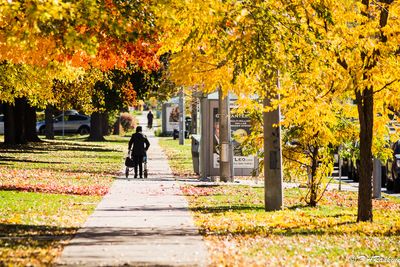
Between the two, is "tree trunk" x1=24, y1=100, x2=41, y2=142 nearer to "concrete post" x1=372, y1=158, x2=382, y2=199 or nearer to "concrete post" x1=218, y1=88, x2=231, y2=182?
"concrete post" x1=218, y1=88, x2=231, y2=182

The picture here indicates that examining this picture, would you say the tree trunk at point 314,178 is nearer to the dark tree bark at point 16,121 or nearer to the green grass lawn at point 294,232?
the green grass lawn at point 294,232

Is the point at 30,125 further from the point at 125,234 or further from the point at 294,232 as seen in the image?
the point at 125,234

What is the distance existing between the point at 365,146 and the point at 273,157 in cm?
282

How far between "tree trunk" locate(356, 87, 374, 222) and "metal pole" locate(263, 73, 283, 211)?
2537 mm

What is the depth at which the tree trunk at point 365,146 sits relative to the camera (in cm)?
1683

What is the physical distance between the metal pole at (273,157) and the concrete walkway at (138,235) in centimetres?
178

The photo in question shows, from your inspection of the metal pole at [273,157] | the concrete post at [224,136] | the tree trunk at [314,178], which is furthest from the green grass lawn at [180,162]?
the metal pole at [273,157]

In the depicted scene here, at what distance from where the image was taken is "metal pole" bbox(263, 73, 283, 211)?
761 inches

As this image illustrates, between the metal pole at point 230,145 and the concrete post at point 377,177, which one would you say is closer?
the concrete post at point 377,177

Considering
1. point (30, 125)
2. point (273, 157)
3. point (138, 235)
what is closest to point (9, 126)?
point (30, 125)

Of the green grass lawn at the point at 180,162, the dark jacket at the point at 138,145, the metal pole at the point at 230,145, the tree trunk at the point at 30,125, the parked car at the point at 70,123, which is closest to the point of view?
the metal pole at the point at 230,145

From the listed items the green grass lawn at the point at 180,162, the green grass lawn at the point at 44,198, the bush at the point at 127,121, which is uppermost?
the bush at the point at 127,121

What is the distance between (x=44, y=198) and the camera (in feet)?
70.1

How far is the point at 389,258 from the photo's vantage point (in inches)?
481
